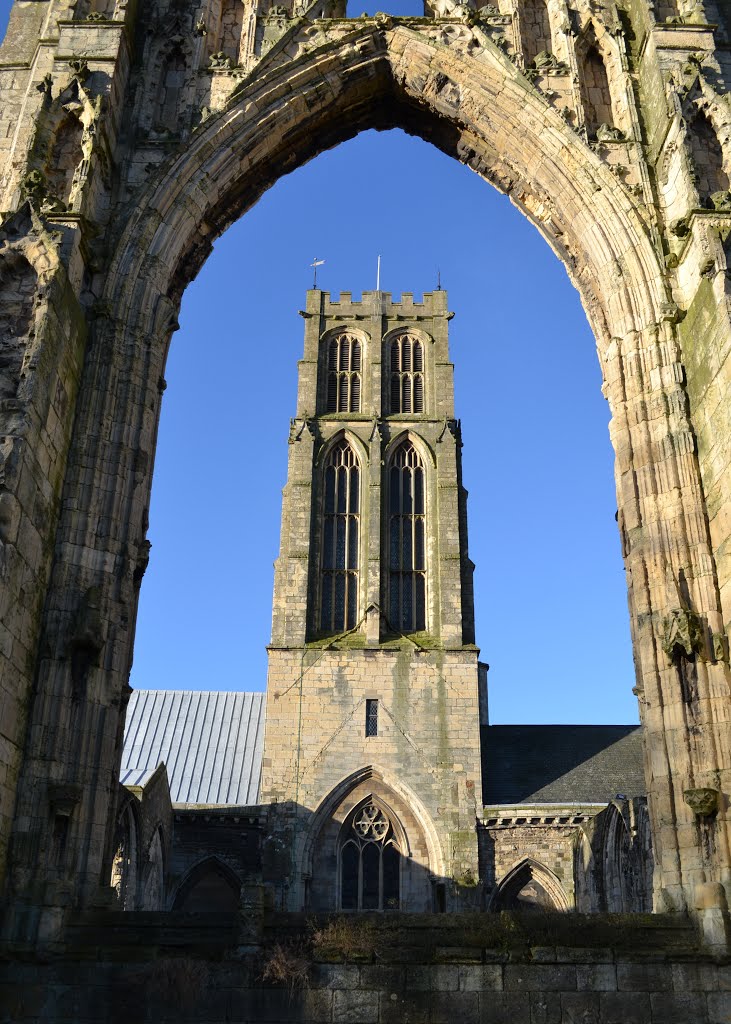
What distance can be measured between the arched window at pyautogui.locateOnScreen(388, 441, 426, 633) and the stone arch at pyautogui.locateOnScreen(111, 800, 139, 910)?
11.4m

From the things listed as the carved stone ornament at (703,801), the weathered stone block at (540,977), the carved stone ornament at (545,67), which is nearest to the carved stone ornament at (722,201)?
the carved stone ornament at (545,67)

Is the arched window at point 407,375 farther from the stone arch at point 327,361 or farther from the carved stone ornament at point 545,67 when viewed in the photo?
the carved stone ornament at point 545,67

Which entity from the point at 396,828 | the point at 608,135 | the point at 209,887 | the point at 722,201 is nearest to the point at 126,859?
the point at 209,887

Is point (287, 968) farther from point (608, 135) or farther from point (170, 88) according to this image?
point (170, 88)

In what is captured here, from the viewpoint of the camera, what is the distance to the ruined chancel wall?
8305 mm

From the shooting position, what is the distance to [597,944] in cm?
770

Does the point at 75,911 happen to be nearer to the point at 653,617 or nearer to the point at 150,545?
the point at 150,545

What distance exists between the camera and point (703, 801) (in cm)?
795

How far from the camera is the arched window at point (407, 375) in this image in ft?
116

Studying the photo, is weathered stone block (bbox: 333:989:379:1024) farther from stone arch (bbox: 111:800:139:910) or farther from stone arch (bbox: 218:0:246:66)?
stone arch (bbox: 111:800:139:910)

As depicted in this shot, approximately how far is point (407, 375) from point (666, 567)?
27421 mm

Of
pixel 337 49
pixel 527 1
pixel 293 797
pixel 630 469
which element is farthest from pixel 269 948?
pixel 293 797

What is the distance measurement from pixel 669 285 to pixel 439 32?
4298mm

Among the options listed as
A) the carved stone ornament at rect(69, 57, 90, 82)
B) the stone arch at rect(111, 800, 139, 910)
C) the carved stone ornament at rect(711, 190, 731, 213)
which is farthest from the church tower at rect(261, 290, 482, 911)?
the carved stone ornament at rect(69, 57, 90, 82)
